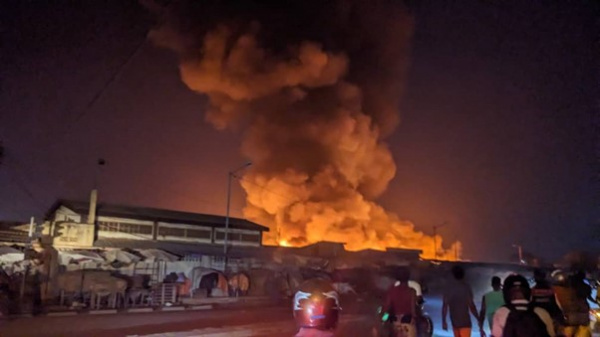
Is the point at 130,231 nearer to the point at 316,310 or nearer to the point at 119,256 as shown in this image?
the point at 119,256

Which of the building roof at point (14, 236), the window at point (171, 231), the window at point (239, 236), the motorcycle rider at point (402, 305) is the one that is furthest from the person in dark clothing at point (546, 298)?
the window at point (239, 236)

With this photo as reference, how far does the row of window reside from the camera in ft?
117

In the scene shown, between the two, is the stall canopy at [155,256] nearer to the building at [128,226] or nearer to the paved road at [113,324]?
the building at [128,226]

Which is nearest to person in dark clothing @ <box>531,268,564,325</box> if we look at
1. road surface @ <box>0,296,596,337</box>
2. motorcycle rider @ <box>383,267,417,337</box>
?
motorcycle rider @ <box>383,267,417,337</box>

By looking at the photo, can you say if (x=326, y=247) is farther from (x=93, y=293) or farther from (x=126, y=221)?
(x=93, y=293)

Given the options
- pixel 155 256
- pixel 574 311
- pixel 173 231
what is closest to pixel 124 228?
pixel 173 231

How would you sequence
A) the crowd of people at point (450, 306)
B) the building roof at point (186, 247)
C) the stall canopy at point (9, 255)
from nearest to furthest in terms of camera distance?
the crowd of people at point (450, 306), the stall canopy at point (9, 255), the building roof at point (186, 247)

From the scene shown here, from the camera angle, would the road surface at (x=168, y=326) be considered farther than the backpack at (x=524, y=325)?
Yes

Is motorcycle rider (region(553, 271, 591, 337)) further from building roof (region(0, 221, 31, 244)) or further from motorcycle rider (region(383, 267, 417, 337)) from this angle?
building roof (region(0, 221, 31, 244))

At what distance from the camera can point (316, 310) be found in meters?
7.96

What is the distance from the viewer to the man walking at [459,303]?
819 centimetres

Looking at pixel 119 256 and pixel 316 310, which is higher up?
pixel 119 256

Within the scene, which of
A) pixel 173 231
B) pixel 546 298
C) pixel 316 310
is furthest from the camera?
pixel 173 231

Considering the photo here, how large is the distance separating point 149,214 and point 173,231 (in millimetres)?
2308
